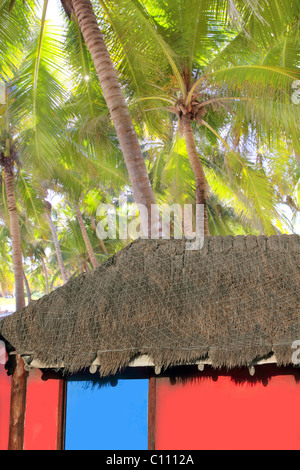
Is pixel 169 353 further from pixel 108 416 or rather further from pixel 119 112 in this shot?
pixel 119 112

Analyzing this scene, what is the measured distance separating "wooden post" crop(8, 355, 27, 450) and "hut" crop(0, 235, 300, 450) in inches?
3.7

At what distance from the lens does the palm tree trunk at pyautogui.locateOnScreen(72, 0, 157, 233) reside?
756 centimetres

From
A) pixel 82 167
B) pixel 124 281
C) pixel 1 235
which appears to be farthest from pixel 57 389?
pixel 1 235

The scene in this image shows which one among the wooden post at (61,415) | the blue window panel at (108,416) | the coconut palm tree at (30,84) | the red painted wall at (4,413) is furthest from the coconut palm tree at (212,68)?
the red painted wall at (4,413)

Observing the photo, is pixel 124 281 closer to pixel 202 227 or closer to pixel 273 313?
pixel 273 313

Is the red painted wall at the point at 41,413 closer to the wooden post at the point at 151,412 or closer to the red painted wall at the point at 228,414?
the wooden post at the point at 151,412

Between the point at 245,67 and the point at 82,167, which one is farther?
the point at 82,167

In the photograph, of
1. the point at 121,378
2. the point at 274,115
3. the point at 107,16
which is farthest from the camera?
the point at 107,16

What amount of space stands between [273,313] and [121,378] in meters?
1.99

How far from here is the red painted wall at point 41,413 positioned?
5.97m

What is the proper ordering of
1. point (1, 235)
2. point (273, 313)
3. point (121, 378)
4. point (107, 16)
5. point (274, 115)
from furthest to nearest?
point (1, 235) < point (107, 16) < point (274, 115) < point (121, 378) < point (273, 313)

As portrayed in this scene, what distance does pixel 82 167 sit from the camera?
14.4 meters

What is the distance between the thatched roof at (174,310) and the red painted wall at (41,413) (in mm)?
533

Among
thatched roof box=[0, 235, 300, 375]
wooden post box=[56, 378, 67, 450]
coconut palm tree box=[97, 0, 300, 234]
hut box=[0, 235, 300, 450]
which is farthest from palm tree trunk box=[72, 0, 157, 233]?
wooden post box=[56, 378, 67, 450]
